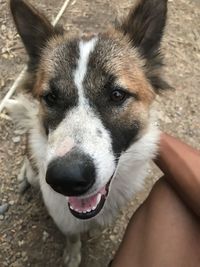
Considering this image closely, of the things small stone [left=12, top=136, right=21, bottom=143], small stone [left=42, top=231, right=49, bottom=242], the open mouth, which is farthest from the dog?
small stone [left=12, top=136, right=21, bottom=143]

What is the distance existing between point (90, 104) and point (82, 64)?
0.18 metres

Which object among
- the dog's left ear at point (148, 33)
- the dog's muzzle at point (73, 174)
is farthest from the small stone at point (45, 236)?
the dog's left ear at point (148, 33)

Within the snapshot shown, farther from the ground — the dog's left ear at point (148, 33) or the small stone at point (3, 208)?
the dog's left ear at point (148, 33)

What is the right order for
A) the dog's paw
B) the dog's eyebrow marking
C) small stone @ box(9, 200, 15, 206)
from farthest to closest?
1. small stone @ box(9, 200, 15, 206)
2. the dog's paw
3. the dog's eyebrow marking

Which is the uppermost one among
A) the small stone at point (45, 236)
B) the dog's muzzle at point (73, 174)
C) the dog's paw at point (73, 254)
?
the dog's muzzle at point (73, 174)

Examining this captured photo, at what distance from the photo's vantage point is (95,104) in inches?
83.5

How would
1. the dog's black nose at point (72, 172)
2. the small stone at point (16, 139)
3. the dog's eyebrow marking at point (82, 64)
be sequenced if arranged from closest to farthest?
1. the dog's black nose at point (72, 172)
2. the dog's eyebrow marking at point (82, 64)
3. the small stone at point (16, 139)

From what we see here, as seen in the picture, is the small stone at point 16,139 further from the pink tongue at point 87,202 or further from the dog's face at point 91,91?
the pink tongue at point 87,202

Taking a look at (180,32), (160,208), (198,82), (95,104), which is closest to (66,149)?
(95,104)

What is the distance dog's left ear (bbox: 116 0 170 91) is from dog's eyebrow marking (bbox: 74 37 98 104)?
0.27 m

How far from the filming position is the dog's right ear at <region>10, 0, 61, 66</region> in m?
2.29

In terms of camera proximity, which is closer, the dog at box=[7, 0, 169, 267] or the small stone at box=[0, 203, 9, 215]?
the dog at box=[7, 0, 169, 267]

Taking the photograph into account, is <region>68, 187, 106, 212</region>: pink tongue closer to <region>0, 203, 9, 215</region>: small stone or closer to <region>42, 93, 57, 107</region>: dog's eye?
<region>42, 93, 57, 107</region>: dog's eye

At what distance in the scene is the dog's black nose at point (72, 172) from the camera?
6.28ft
